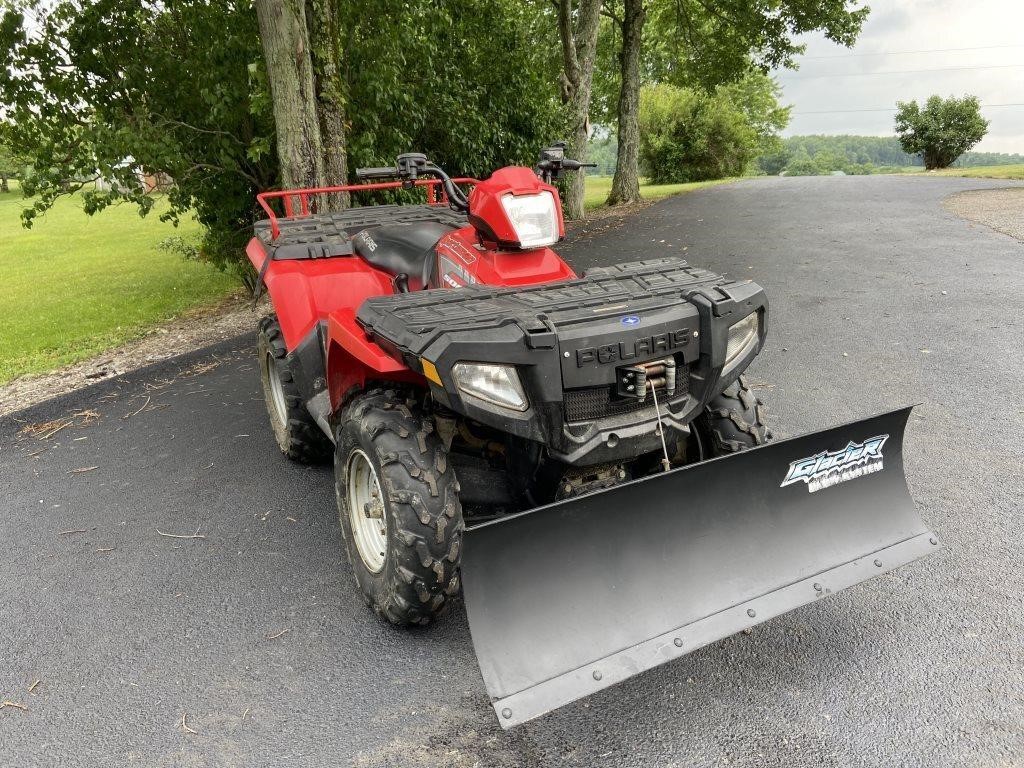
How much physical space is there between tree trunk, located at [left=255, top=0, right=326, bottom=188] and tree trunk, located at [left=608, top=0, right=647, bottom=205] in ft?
33.5

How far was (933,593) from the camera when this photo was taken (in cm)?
285

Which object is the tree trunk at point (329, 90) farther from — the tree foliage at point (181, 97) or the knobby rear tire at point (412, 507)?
the knobby rear tire at point (412, 507)

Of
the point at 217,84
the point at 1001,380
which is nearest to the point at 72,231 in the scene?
the point at 217,84

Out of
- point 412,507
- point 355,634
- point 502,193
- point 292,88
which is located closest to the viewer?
point 412,507

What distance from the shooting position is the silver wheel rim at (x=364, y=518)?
2.85 meters

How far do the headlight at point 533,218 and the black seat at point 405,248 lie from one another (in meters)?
0.62

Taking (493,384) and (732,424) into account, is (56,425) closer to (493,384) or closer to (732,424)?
(493,384)

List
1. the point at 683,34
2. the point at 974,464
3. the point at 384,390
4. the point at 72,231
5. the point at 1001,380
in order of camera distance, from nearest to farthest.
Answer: the point at 384,390, the point at 974,464, the point at 1001,380, the point at 683,34, the point at 72,231

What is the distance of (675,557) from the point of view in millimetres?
2404

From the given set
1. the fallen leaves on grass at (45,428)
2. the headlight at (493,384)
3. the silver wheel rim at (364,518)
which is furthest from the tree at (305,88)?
the headlight at (493,384)

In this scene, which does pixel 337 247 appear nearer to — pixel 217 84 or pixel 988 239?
pixel 217 84

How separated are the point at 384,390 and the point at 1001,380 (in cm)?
420

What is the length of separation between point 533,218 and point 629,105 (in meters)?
14.2

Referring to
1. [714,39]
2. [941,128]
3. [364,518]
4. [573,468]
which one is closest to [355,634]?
[364,518]
